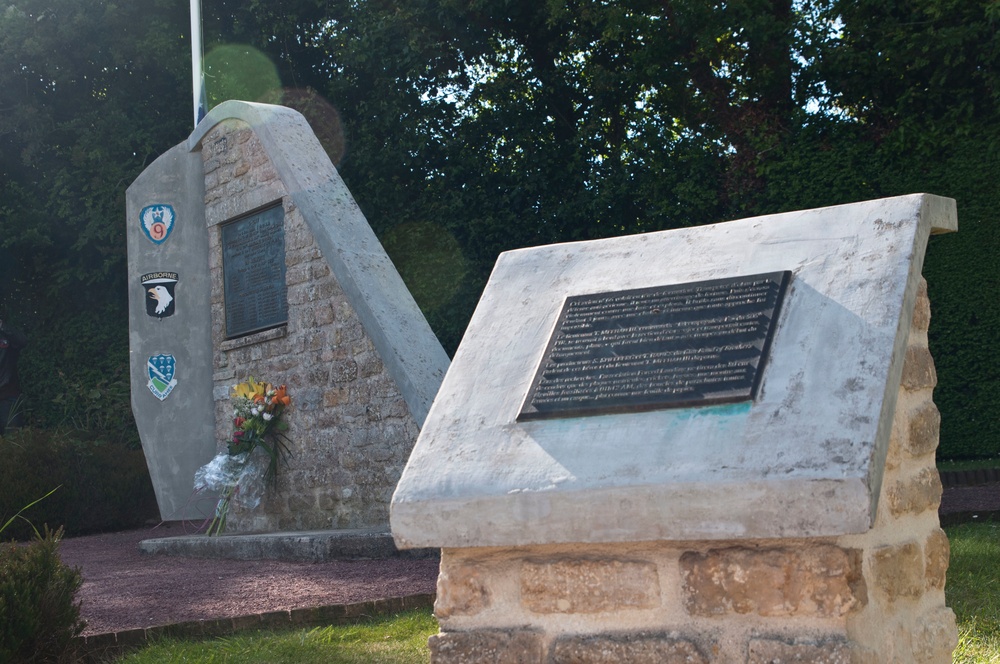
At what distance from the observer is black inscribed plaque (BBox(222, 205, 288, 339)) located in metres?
8.52

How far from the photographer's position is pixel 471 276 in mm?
12391

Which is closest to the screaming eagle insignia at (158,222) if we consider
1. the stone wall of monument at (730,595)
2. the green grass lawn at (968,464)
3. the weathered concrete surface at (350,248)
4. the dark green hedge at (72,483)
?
the weathered concrete surface at (350,248)

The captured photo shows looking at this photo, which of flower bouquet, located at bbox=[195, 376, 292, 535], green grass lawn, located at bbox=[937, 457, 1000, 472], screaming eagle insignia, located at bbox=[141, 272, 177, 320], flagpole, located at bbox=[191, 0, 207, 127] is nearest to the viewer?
flower bouquet, located at bbox=[195, 376, 292, 535]

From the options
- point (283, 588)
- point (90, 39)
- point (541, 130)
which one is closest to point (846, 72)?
point (541, 130)

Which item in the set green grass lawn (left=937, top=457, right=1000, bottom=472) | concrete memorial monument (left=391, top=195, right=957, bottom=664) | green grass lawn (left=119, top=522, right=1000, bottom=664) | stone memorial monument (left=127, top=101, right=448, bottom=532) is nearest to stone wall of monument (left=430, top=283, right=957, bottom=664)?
concrete memorial monument (left=391, top=195, right=957, bottom=664)

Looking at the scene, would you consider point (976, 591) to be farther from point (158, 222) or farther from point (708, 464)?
point (158, 222)

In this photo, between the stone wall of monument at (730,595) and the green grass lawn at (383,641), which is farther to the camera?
the green grass lawn at (383,641)

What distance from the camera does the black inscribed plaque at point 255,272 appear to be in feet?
27.9

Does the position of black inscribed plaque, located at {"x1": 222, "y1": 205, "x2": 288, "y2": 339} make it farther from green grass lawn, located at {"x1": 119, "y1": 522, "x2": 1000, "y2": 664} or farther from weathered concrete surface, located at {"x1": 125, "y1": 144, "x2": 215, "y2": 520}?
green grass lawn, located at {"x1": 119, "y1": 522, "x2": 1000, "y2": 664}

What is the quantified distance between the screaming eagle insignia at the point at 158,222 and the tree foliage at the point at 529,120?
370cm

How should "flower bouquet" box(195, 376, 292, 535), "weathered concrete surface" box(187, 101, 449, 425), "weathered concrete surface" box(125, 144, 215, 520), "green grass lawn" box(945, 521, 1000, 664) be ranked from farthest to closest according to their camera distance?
"weathered concrete surface" box(125, 144, 215, 520) < "flower bouquet" box(195, 376, 292, 535) < "weathered concrete surface" box(187, 101, 449, 425) < "green grass lawn" box(945, 521, 1000, 664)

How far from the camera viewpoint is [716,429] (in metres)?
2.66

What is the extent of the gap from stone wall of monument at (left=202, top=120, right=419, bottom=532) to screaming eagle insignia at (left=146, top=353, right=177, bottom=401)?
0.65 m

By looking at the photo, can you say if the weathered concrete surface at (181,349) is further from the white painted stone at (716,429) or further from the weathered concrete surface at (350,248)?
the white painted stone at (716,429)
